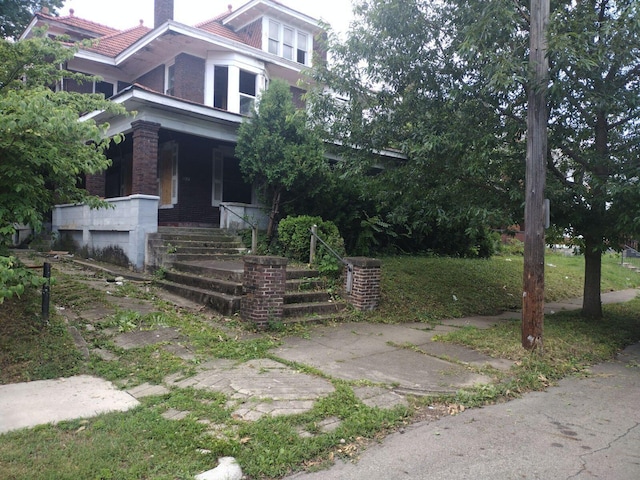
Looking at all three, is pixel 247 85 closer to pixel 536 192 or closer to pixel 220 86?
pixel 220 86

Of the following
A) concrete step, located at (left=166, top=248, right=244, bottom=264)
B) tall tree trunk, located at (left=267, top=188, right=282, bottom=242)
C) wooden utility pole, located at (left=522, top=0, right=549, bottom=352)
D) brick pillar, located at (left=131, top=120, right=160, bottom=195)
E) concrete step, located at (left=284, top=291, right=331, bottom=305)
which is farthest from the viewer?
tall tree trunk, located at (left=267, top=188, right=282, bottom=242)

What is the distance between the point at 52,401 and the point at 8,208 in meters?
2.07

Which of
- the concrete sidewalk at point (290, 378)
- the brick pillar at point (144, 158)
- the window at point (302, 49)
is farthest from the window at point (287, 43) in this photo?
the concrete sidewalk at point (290, 378)

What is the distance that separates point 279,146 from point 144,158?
321 cm

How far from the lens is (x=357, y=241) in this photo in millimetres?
13039

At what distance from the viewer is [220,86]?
16.5 metres

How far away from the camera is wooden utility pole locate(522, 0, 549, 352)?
6566 mm

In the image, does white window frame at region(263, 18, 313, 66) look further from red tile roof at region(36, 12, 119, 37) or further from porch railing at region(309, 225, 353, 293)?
porch railing at region(309, 225, 353, 293)

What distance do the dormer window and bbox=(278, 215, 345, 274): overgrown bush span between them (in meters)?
9.67

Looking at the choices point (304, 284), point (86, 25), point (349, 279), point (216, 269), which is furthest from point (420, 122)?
point (86, 25)

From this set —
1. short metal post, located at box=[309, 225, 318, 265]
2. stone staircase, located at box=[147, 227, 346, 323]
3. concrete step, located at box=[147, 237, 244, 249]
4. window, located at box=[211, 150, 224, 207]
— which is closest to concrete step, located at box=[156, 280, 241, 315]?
stone staircase, located at box=[147, 227, 346, 323]

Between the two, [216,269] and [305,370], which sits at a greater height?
[216,269]

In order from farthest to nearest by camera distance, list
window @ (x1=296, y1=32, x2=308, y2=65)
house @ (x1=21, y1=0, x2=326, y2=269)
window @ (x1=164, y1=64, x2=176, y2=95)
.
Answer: window @ (x1=296, y1=32, x2=308, y2=65) → window @ (x1=164, y1=64, x2=176, y2=95) → house @ (x1=21, y1=0, x2=326, y2=269)

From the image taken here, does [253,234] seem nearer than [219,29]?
Yes
